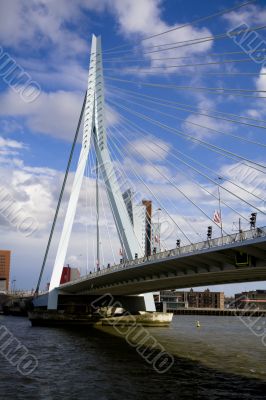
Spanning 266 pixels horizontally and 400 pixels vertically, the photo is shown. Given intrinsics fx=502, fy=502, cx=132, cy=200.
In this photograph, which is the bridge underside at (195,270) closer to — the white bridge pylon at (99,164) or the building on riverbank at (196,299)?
the white bridge pylon at (99,164)

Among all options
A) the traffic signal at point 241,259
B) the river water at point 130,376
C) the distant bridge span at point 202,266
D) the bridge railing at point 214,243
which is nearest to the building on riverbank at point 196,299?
the distant bridge span at point 202,266

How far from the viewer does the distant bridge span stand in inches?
857

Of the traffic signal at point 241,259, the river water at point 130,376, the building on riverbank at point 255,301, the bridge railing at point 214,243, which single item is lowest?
the river water at point 130,376

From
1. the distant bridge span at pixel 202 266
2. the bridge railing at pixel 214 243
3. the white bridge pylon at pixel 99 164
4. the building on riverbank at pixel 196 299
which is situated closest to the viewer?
the bridge railing at pixel 214 243

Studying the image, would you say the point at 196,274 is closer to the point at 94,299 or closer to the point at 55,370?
the point at 55,370

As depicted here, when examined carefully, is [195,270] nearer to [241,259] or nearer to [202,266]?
[202,266]

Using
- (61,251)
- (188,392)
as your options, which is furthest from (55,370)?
(61,251)

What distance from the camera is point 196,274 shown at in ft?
100

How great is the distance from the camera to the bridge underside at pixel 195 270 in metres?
22.6

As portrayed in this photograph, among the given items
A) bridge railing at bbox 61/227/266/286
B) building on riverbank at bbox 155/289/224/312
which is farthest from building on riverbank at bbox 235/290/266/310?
bridge railing at bbox 61/227/266/286

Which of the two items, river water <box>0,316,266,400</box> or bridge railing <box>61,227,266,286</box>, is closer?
river water <box>0,316,266,400</box>

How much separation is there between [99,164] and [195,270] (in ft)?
59.1

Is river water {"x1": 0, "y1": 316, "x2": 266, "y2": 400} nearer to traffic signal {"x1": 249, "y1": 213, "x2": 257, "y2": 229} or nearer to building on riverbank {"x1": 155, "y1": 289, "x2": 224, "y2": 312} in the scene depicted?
traffic signal {"x1": 249, "y1": 213, "x2": 257, "y2": 229}

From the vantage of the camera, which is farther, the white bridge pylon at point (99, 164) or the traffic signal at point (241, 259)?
the white bridge pylon at point (99, 164)
